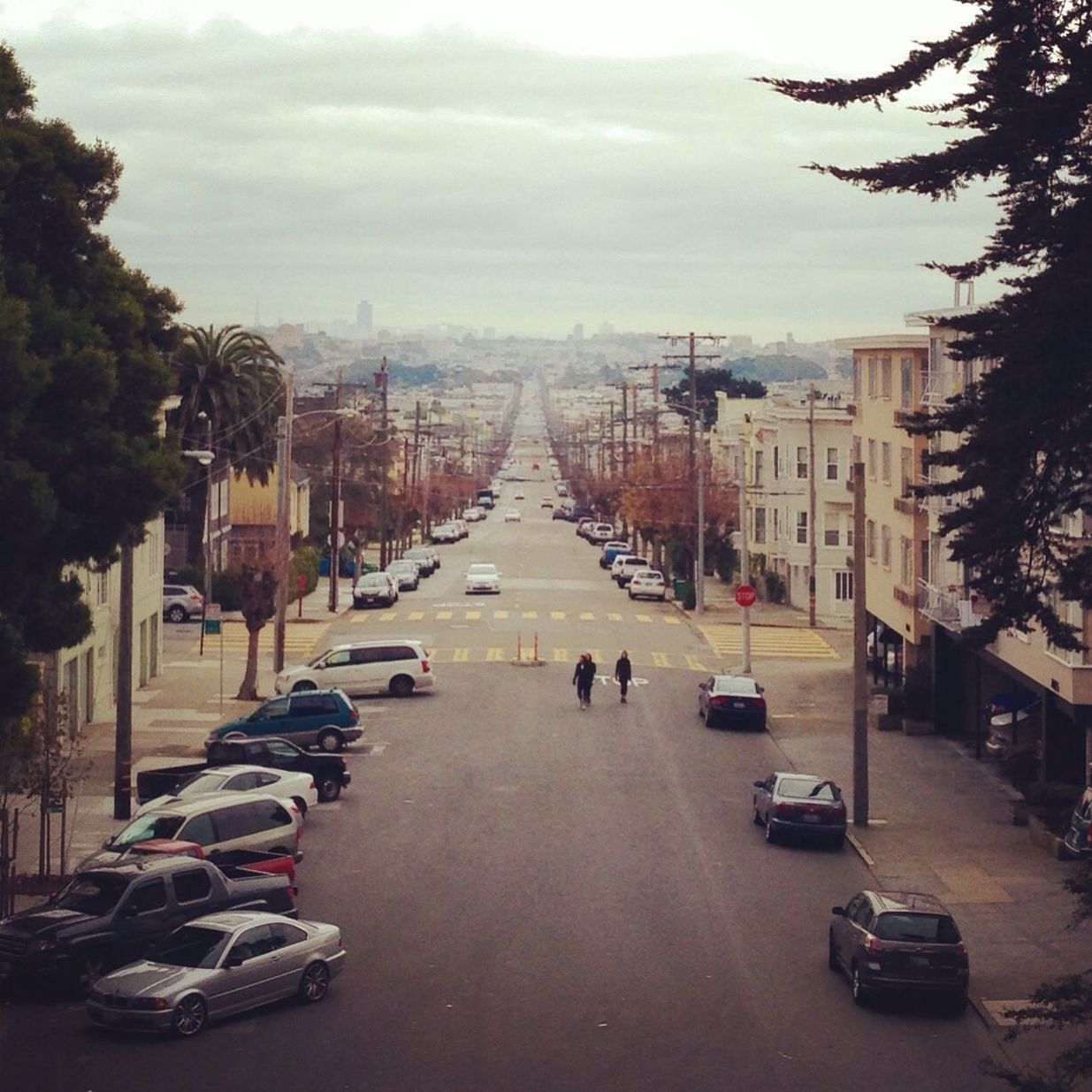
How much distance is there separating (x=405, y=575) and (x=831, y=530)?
765 inches

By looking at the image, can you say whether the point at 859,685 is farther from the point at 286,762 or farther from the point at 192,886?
the point at 192,886

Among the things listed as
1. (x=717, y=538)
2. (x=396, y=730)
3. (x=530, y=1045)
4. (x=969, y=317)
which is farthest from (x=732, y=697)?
(x=717, y=538)

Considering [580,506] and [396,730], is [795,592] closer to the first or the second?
[396,730]

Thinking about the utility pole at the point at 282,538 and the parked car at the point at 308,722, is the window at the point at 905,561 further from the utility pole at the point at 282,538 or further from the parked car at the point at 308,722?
the parked car at the point at 308,722

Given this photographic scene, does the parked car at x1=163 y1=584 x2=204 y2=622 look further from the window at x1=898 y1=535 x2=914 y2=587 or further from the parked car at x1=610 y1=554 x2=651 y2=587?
the window at x1=898 y1=535 x2=914 y2=587

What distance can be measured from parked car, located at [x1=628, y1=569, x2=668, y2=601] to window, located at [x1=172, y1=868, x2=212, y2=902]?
57.8 m

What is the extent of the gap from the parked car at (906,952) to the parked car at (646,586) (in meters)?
58.3

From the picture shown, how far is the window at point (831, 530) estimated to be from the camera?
80500 mm

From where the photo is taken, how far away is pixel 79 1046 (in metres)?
20.8

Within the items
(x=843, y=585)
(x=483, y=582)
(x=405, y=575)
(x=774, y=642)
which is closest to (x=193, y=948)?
(x=774, y=642)

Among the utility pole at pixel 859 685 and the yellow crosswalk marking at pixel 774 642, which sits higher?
the utility pole at pixel 859 685

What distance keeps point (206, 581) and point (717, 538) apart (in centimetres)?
3174

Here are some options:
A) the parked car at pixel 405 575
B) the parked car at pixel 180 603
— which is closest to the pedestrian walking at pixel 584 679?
the parked car at pixel 180 603

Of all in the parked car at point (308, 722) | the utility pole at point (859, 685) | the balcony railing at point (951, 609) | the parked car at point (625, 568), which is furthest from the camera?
the parked car at point (625, 568)
